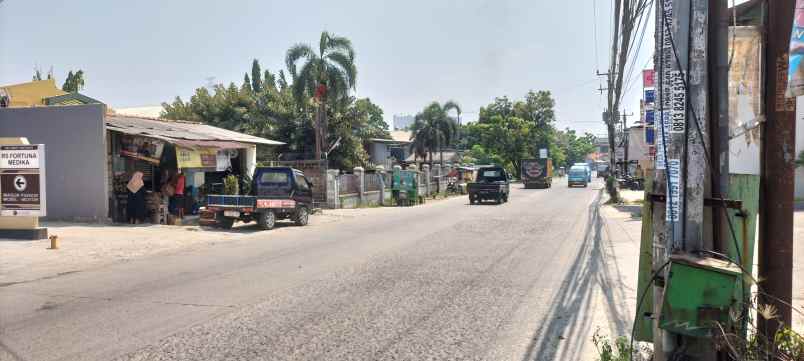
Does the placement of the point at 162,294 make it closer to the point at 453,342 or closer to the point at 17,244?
the point at 453,342

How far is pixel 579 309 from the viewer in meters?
7.52

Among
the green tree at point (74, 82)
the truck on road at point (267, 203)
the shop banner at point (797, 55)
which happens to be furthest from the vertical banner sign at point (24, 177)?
the green tree at point (74, 82)

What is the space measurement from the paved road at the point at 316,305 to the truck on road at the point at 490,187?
55.5 ft

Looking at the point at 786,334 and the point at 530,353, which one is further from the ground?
the point at 786,334

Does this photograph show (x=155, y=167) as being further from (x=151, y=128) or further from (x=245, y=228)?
(x=245, y=228)

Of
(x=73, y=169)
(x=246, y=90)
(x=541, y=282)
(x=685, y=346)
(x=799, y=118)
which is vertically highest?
(x=246, y=90)

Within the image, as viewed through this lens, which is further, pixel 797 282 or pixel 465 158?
pixel 465 158

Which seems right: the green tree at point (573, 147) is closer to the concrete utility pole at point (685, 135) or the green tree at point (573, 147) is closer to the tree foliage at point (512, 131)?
the tree foliage at point (512, 131)

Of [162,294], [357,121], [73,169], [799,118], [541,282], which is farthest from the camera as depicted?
[357,121]

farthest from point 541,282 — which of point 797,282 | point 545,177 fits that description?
point 545,177

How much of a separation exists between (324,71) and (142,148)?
48.0 ft

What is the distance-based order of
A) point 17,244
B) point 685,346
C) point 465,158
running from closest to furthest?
point 685,346
point 17,244
point 465,158

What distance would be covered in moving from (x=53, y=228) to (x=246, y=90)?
1162 inches

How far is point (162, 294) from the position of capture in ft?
26.7
